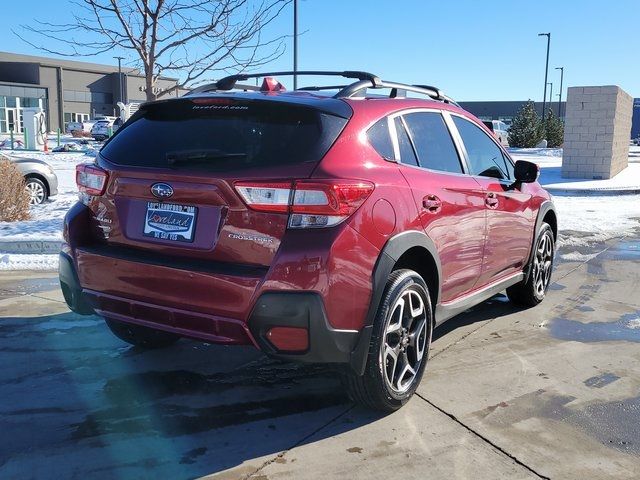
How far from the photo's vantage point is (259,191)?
3.04 meters

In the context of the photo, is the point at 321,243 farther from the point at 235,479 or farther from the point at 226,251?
the point at 235,479

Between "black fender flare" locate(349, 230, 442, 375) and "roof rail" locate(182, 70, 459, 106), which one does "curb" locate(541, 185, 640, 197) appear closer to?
"roof rail" locate(182, 70, 459, 106)

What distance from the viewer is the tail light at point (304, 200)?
300 centimetres

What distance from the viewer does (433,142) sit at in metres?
4.13

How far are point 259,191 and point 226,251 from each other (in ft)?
1.14

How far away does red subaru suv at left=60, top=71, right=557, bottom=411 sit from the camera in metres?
3.01

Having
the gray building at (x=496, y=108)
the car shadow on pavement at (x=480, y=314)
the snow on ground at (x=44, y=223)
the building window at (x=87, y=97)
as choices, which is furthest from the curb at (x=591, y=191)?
the gray building at (x=496, y=108)

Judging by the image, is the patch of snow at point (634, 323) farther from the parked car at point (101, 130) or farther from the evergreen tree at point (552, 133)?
the parked car at point (101, 130)

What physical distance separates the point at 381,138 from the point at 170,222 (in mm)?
1265

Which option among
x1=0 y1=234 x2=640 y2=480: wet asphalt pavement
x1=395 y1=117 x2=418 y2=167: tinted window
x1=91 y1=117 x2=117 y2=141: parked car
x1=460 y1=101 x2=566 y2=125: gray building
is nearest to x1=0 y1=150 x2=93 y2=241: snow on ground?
x1=0 y1=234 x2=640 y2=480: wet asphalt pavement

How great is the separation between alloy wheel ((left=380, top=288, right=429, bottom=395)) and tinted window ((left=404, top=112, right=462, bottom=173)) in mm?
887

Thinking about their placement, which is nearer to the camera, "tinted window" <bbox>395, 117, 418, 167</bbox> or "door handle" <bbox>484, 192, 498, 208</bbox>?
"tinted window" <bbox>395, 117, 418, 167</bbox>

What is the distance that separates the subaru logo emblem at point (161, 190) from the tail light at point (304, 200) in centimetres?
47

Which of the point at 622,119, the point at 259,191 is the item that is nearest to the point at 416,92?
the point at 259,191
